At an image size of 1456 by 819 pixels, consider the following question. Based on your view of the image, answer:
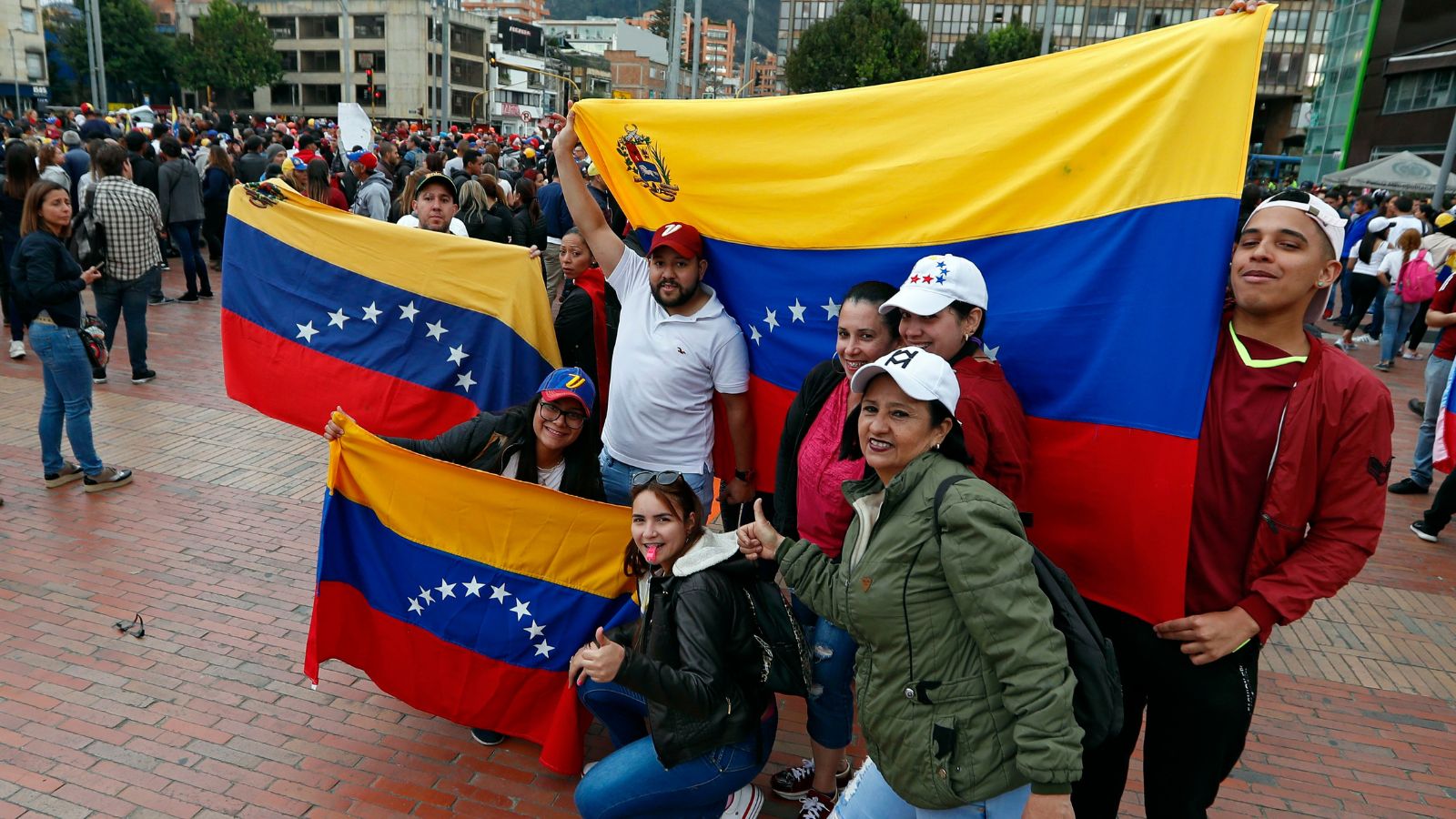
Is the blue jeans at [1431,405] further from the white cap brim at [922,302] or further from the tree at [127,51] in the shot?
the tree at [127,51]

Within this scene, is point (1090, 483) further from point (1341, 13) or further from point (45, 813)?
point (1341, 13)

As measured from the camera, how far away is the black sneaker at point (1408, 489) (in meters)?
8.72

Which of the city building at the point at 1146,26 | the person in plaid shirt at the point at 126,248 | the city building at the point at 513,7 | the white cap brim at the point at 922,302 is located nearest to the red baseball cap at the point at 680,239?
the white cap brim at the point at 922,302

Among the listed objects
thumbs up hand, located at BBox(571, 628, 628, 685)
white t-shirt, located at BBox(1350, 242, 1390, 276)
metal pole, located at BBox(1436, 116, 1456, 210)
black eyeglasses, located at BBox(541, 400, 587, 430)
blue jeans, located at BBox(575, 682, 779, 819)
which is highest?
metal pole, located at BBox(1436, 116, 1456, 210)

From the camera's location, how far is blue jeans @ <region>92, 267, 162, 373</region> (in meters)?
9.02

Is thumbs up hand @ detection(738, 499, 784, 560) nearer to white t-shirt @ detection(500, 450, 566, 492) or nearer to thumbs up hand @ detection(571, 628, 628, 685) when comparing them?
thumbs up hand @ detection(571, 628, 628, 685)

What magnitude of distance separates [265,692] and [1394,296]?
14674 mm

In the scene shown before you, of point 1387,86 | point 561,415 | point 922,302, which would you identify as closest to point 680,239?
point 561,415

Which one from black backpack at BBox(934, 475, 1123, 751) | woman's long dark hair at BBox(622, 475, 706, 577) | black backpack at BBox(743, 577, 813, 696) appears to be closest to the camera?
black backpack at BBox(934, 475, 1123, 751)

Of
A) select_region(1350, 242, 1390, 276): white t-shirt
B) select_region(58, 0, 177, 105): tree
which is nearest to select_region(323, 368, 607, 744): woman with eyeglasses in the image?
select_region(1350, 242, 1390, 276): white t-shirt

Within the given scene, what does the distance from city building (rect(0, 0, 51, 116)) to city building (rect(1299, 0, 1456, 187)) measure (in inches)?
2834

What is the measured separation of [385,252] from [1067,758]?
4314 millimetres

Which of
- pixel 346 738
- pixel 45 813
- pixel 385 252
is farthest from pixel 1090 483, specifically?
pixel 45 813

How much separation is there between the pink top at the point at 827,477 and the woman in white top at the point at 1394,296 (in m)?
13.1
